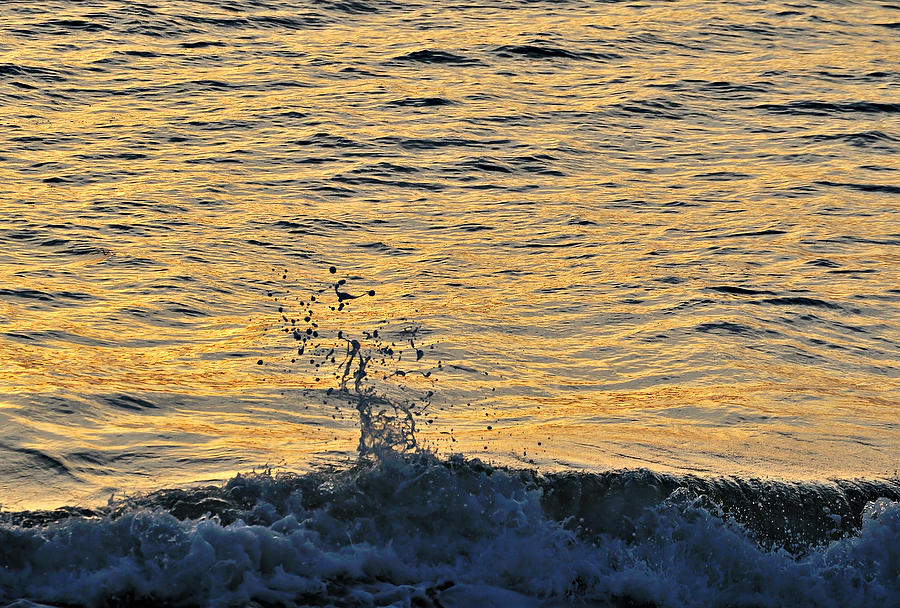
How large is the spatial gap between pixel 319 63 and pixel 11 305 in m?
9.03

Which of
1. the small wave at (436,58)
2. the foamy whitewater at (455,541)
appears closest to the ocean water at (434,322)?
the foamy whitewater at (455,541)

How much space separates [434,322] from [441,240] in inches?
82.8

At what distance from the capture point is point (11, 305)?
10352 mm

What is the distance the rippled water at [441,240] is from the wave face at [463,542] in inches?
12.6

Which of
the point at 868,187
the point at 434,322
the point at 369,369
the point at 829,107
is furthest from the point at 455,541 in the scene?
the point at 829,107

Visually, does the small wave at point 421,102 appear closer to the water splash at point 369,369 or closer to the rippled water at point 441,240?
the rippled water at point 441,240

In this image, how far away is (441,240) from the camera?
12.5 meters

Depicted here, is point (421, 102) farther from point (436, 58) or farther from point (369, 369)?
point (369, 369)

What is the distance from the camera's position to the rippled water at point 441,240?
8766 millimetres

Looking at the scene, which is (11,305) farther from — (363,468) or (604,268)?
(604,268)

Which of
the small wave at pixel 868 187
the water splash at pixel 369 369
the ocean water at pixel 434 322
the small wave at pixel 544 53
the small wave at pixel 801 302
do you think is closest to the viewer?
the ocean water at pixel 434 322

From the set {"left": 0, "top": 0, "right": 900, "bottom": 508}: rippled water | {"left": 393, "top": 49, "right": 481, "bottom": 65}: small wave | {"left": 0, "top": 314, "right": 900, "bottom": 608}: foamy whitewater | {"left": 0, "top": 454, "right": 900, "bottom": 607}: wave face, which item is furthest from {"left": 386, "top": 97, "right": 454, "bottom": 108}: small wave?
{"left": 0, "top": 454, "right": 900, "bottom": 607}: wave face

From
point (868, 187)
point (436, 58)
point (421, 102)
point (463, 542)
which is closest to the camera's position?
point (463, 542)

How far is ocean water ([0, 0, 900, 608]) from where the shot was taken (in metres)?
7.39
